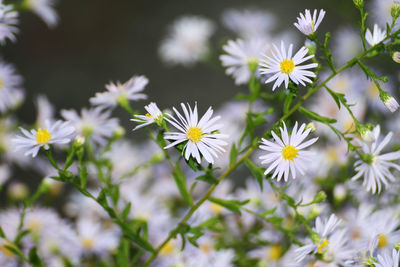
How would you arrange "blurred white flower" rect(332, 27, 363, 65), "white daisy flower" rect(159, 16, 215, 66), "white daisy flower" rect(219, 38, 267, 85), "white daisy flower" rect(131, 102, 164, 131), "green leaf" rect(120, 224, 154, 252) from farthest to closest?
1. "white daisy flower" rect(159, 16, 215, 66)
2. "blurred white flower" rect(332, 27, 363, 65)
3. "white daisy flower" rect(219, 38, 267, 85)
4. "green leaf" rect(120, 224, 154, 252)
5. "white daisy flower" rect(131, 102, 164, 131)

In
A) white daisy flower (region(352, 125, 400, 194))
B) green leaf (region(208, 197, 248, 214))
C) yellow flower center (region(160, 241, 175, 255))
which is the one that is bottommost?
white daisy flower (region(352, 125, 400, 194))

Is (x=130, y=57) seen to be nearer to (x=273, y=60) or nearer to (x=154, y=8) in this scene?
(x=154, y=8)

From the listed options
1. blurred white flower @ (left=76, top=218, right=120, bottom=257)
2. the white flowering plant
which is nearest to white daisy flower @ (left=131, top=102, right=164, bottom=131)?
the white flowering plant

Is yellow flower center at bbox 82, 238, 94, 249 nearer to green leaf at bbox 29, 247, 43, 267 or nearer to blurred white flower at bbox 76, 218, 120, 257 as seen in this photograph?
blurred white flower at bbox 76, 218, 120, 257

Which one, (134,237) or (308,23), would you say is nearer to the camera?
(308,23)

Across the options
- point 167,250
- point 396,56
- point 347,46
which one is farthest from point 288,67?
point 347,46

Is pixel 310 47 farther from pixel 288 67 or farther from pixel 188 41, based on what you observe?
pixel 188 41

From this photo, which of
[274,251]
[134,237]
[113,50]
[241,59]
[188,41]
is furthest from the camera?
[113,50]

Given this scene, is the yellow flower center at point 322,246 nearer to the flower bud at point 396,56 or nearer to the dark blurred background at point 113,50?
the flower bud at point 396,56
